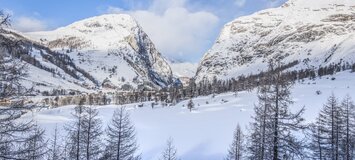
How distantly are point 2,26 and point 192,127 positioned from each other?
93.3 m

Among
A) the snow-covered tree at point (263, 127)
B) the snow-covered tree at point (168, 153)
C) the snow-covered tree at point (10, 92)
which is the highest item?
the snow-covered tree at point (10, 92)

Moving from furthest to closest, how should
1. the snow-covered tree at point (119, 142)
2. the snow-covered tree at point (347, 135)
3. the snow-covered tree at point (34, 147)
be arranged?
the snow-covered tree at point (347, 135) < the snow-covered tree at point (119, 142) < the snow-covered tree at point (34, 147)

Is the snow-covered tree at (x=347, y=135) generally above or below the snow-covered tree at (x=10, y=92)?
below

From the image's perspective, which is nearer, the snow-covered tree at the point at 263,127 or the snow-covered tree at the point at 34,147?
the snow-covered tree at the point at 34,147

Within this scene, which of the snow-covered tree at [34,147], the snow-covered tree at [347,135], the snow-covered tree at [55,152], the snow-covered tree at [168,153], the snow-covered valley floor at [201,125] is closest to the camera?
the snow-covered tree at [34,147]

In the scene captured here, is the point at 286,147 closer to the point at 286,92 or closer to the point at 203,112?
the point at 286,92

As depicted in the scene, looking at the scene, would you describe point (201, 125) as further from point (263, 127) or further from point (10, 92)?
point (10, 92)

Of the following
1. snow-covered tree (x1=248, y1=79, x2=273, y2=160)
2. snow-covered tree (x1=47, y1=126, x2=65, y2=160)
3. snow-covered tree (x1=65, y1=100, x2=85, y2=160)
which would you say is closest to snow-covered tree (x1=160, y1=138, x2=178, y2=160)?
snow-covered tree (x1=47, y1=126, x2=65, y2=160)

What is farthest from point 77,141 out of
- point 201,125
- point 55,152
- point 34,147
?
point 201,125

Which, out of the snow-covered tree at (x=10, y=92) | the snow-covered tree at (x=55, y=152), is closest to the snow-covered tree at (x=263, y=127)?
the snow-covered tree at (x=55, y=152)

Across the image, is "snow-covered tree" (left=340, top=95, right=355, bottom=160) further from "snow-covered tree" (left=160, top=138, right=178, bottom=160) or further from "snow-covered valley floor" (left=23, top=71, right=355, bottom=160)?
"snow-covered valley floor" (left=23, top=71, right=355, bottom=160)

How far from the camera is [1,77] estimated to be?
12.4 metres

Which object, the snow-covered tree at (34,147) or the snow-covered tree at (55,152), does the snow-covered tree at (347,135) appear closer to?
the snow-covered tree at (55,152)

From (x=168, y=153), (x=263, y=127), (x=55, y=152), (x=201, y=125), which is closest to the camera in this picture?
(x=263, y=127)
